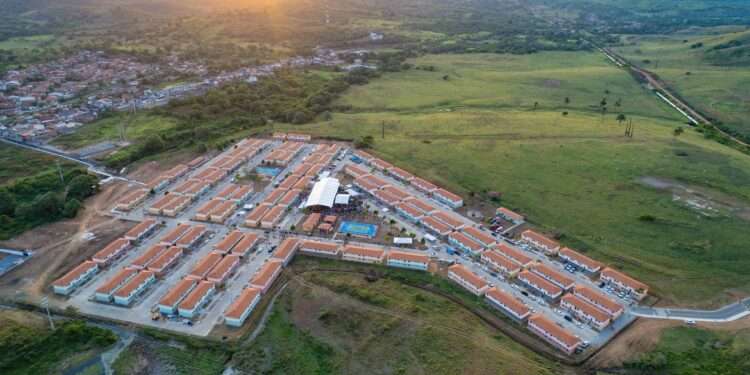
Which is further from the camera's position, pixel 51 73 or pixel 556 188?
pixel 51 73

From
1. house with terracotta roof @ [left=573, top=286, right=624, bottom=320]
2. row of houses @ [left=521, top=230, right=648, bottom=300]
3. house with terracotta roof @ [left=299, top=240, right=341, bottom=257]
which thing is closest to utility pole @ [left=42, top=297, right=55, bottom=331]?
house with terracotta roof @ [left=299, top=240, right=341, bottom=257]

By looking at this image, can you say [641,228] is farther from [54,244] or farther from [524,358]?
[54,244]

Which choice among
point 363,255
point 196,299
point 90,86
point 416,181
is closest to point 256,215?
point 363,255

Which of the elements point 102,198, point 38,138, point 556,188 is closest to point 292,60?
point 38,138

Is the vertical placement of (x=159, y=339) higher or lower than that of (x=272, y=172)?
lower

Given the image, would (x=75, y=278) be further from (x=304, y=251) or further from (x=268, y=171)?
(x=268, y=171)

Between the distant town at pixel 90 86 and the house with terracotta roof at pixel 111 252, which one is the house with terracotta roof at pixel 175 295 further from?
the distant town at pixel 90 86

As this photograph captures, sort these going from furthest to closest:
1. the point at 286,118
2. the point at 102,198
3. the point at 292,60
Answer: the point at 292,60, the point at 286,118, the point at 102,198
